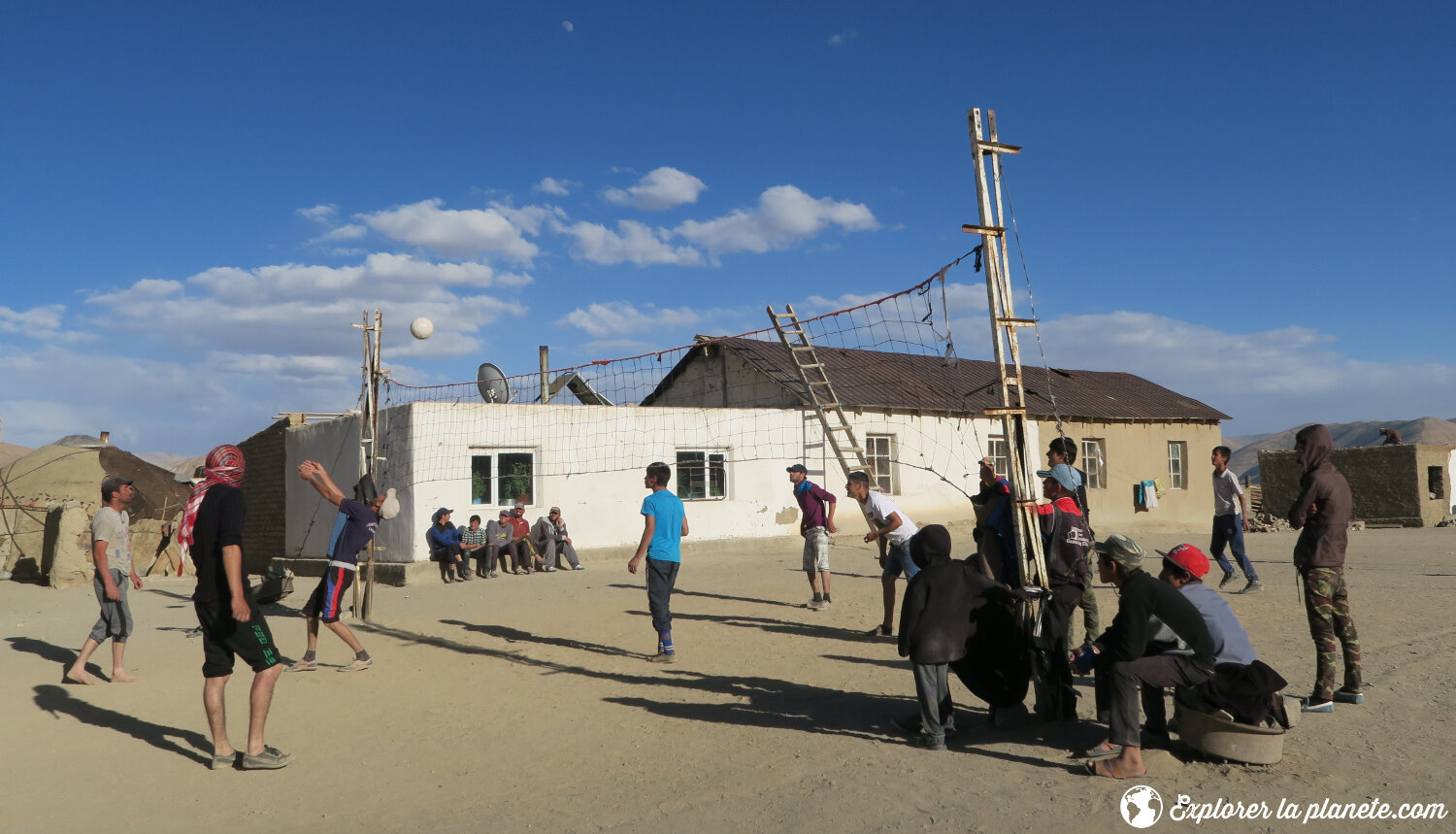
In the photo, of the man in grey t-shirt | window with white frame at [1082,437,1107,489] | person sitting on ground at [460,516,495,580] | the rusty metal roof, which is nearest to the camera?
the man in grey t-shirt

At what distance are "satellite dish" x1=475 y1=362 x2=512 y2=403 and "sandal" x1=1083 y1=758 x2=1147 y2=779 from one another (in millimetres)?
13162

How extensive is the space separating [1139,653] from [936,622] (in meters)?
0.98

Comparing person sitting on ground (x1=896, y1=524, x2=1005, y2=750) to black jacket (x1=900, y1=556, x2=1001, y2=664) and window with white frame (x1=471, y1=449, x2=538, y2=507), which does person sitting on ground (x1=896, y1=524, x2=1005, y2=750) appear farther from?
window with white frame (x1=471, y1=449, x2=538, y2=507)

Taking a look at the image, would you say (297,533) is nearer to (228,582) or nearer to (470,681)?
(470,681)

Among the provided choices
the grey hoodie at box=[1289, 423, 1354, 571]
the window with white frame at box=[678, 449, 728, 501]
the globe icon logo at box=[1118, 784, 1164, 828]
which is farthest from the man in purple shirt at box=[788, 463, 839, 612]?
the window with white frame at box=[678, 449, 728, 501]

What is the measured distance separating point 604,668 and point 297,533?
42.6 ft

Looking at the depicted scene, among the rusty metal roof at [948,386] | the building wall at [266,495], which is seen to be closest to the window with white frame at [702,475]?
the rusty metal roof at [948,386]

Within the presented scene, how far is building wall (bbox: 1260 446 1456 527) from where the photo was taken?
21.7 meters

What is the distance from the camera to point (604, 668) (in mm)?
7340

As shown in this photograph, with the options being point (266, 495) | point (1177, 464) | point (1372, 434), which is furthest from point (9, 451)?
point (1372, 434)

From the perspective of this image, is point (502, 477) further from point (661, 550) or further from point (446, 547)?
point (661, 550)

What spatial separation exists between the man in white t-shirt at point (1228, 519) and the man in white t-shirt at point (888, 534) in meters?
4.10

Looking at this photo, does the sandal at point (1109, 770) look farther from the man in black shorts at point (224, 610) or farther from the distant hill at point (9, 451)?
the distant hill at point (9, 451)

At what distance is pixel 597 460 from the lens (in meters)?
16.3
